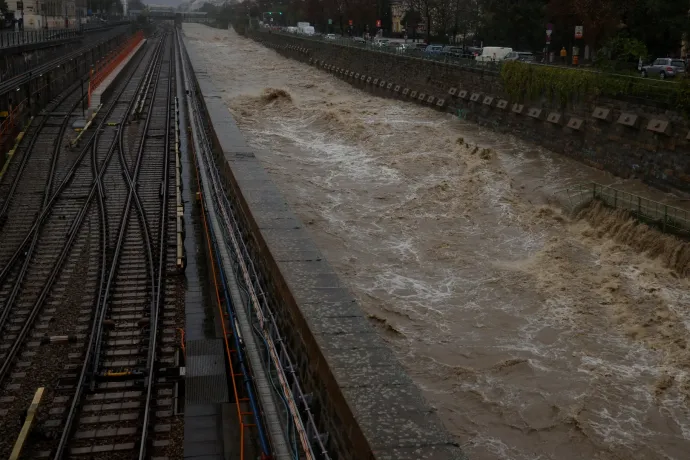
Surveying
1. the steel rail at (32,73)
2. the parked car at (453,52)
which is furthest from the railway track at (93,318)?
the parked car at (453,52)

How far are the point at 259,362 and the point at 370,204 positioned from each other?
11.6 meters

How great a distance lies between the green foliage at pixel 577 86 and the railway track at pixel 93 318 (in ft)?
42.9

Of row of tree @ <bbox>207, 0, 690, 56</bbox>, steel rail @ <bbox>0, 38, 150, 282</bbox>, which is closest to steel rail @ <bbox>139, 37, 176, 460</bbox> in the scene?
steel rail @ <bbox>0, 38, 150, 282</bbox>

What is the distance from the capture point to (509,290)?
14.4 m

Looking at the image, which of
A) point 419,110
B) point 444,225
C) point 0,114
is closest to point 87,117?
point 0,114

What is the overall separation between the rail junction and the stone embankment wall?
10.8 m

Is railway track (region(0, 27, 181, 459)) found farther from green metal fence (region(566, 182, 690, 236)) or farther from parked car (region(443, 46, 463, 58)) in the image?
parked car (region(443, 46, 463, 58))

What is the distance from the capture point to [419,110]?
36625 mm

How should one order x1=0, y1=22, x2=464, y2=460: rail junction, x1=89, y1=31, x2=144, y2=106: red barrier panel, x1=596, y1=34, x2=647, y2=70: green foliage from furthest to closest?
x1=89, y1=31, x2=144, y2=106: red barrier panel → x1=596, y1=34, x2=647, y2=70: green foliage → x1=0, y1=22, x2=464, y2=460: rail junction

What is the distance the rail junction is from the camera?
7242 mm

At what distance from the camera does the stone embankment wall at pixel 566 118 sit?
2056 centimetres

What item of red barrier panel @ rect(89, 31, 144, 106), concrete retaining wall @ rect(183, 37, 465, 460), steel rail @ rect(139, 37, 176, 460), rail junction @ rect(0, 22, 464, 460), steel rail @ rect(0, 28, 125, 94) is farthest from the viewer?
red barrier panel @ rect(89, 31, 144, 106)

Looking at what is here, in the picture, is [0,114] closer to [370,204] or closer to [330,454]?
[370,204]

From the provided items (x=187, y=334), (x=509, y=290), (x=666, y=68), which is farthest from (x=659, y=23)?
(x=187, y=334)
